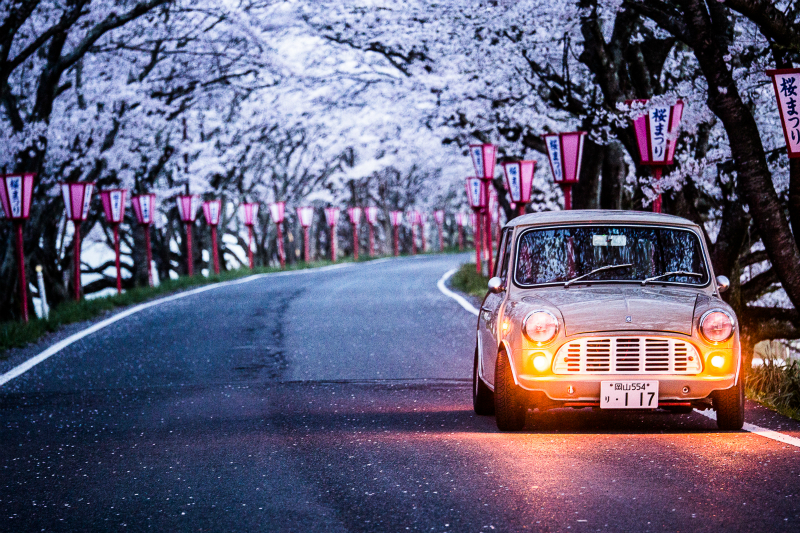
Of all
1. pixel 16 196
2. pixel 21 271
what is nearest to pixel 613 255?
pixel 21 271

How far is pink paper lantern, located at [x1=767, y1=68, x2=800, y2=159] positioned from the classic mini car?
2187mm

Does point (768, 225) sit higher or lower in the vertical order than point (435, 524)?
higher

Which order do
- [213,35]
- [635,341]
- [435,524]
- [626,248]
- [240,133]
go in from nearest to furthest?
[435,524]
[635,341]
[626,248]
[213,35]
[240,133]

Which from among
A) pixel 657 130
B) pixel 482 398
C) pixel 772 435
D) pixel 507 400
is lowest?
pixel 772 435

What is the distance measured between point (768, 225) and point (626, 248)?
9.05 feet

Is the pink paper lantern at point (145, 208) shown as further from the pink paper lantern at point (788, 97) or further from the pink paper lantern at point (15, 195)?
the pink paper lantern at point (788, 97)

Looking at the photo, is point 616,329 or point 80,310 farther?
point 80,310

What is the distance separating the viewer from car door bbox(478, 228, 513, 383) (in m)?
8.27

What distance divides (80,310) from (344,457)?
14.0m

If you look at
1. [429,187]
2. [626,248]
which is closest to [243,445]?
[626,248]

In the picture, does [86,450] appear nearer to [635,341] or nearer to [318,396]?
[318,396]

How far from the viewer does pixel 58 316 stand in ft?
61.4

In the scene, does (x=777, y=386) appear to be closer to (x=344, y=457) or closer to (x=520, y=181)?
(x=344, y=457)

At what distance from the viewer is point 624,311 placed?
750 cm
